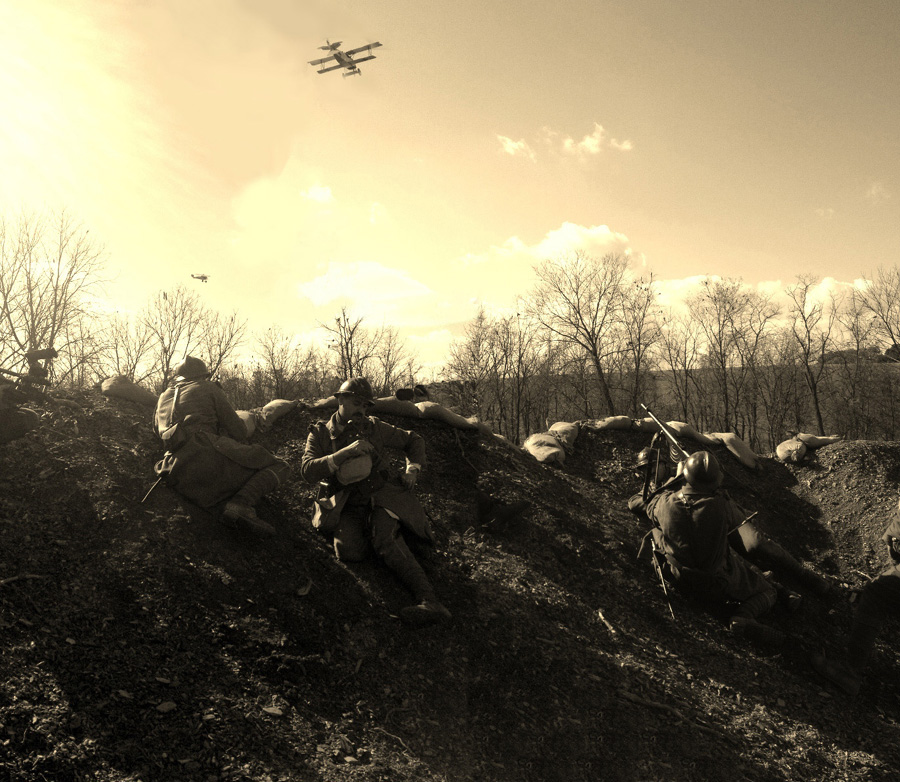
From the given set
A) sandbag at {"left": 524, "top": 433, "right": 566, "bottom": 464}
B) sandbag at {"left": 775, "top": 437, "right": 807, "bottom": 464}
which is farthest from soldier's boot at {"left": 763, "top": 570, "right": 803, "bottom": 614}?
sandbag at {"left": 775, "top": 437, "right": 807, "bottom": 464}

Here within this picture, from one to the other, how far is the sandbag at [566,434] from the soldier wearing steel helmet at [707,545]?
365 centimetres

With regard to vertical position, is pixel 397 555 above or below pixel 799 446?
below

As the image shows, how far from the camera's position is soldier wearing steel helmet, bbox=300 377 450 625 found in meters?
4.33

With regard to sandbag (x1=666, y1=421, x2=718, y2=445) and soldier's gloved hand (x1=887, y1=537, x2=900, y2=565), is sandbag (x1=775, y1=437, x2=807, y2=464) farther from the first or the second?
soldier's gloved hand (x1=887, y1=537, x2=900, y2=565)

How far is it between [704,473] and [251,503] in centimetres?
367

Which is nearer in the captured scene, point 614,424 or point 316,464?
point 316,464

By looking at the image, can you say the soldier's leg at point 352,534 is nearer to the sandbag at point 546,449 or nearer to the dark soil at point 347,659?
the dark soil at point 347,659

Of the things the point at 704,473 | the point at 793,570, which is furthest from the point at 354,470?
the point at 793,570

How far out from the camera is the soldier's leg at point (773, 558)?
18.8 ft

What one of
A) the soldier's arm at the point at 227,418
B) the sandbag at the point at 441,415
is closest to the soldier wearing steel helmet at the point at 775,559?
the sandbag at the point at 441,415

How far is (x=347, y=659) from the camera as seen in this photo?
140 inches

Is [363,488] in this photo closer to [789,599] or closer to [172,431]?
[172,431]

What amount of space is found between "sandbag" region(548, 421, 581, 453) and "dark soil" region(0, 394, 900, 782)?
3.02m

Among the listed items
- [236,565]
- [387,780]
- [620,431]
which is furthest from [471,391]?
[387,780]
